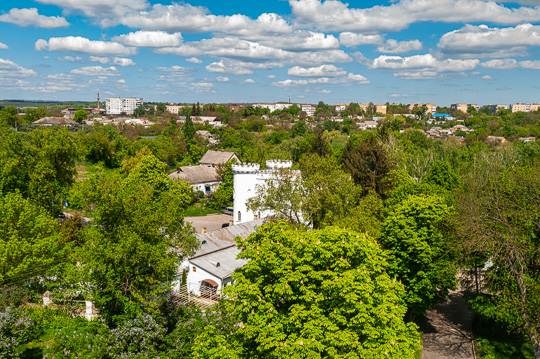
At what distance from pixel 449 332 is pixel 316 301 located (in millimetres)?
16169

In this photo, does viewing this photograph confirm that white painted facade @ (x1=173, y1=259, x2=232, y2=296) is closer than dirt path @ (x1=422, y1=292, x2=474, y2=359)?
No

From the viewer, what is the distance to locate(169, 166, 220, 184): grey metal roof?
216 feet

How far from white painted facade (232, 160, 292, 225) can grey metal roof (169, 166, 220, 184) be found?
89.6ft

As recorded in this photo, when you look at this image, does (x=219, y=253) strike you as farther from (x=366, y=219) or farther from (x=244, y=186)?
(x=244, y=186)

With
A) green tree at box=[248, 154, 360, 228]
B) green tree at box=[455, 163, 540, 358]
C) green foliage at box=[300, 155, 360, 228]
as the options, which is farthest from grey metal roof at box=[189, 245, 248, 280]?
green tree at box=[455, 163, 540, 358]

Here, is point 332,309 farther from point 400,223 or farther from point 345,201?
point 345,201

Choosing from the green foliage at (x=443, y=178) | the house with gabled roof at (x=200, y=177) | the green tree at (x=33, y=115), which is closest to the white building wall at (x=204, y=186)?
the house with gabled roof at (x=200, y=177)

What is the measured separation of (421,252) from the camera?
76.3 feet

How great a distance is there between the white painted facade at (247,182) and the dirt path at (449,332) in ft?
55.8

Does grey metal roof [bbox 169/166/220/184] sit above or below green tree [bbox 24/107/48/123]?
below

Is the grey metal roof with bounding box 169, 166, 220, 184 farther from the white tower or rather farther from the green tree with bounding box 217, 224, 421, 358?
the green tree with bounding box 217, 224, 421, 358

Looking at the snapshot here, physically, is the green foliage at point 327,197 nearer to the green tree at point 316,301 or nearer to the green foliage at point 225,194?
the green tree at point 316,301

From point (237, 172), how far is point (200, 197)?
26.1 meters

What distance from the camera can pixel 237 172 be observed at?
128ft
